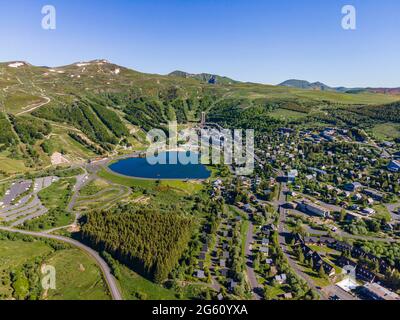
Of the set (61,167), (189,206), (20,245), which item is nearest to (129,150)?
(61,167)

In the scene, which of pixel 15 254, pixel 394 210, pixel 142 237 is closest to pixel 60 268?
pixel 15 254

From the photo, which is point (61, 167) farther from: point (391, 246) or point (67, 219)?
point (391, 246)

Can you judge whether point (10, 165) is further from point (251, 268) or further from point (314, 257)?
point (314, 257)

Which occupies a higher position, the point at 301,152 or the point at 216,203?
the point at 301,152

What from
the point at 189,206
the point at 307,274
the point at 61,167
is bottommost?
the point at 307,274

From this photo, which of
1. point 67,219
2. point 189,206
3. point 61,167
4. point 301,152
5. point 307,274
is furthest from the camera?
point 301,152

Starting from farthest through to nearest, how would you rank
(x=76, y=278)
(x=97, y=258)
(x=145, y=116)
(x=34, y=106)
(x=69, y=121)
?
(x=145, y=116) → (x=34, y=106) → (x=69, y=121) → (x=97, y=258) → (x=76, y=278)
